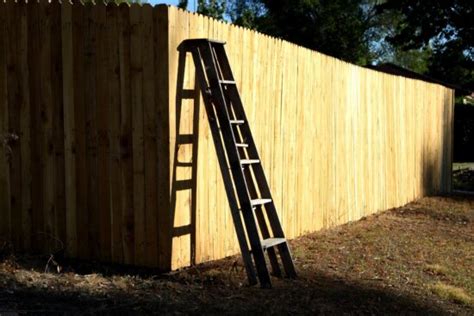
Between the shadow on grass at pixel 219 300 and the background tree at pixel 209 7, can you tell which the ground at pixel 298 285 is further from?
the background tree at pixel 209 7

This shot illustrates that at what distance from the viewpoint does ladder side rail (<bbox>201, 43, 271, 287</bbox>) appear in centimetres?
680

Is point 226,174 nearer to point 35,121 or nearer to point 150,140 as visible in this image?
point 150,140

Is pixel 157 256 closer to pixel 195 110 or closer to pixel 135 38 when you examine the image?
pixel 195 110

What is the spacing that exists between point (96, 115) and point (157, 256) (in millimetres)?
1615

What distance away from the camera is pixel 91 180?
24.4 ft

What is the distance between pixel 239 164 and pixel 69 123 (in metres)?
1.94

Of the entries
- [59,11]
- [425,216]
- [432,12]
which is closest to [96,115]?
[59,11]

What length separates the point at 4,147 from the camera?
7758 millimetres

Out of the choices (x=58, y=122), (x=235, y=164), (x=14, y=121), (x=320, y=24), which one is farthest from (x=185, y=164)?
(x=320, y=24)

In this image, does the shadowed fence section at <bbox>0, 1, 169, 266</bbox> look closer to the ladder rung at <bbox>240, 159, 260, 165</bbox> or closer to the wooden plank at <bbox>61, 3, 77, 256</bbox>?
the wooden plank at <bbox>61, 3, 77, 256</bbox>

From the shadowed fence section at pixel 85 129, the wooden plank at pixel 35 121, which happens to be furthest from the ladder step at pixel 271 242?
the wooden plank at pixel 35 121

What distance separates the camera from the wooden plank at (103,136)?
7.26 metres

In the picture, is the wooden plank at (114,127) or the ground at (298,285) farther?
the wooden plank at (114,127)

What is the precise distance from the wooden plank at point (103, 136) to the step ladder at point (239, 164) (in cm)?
85
